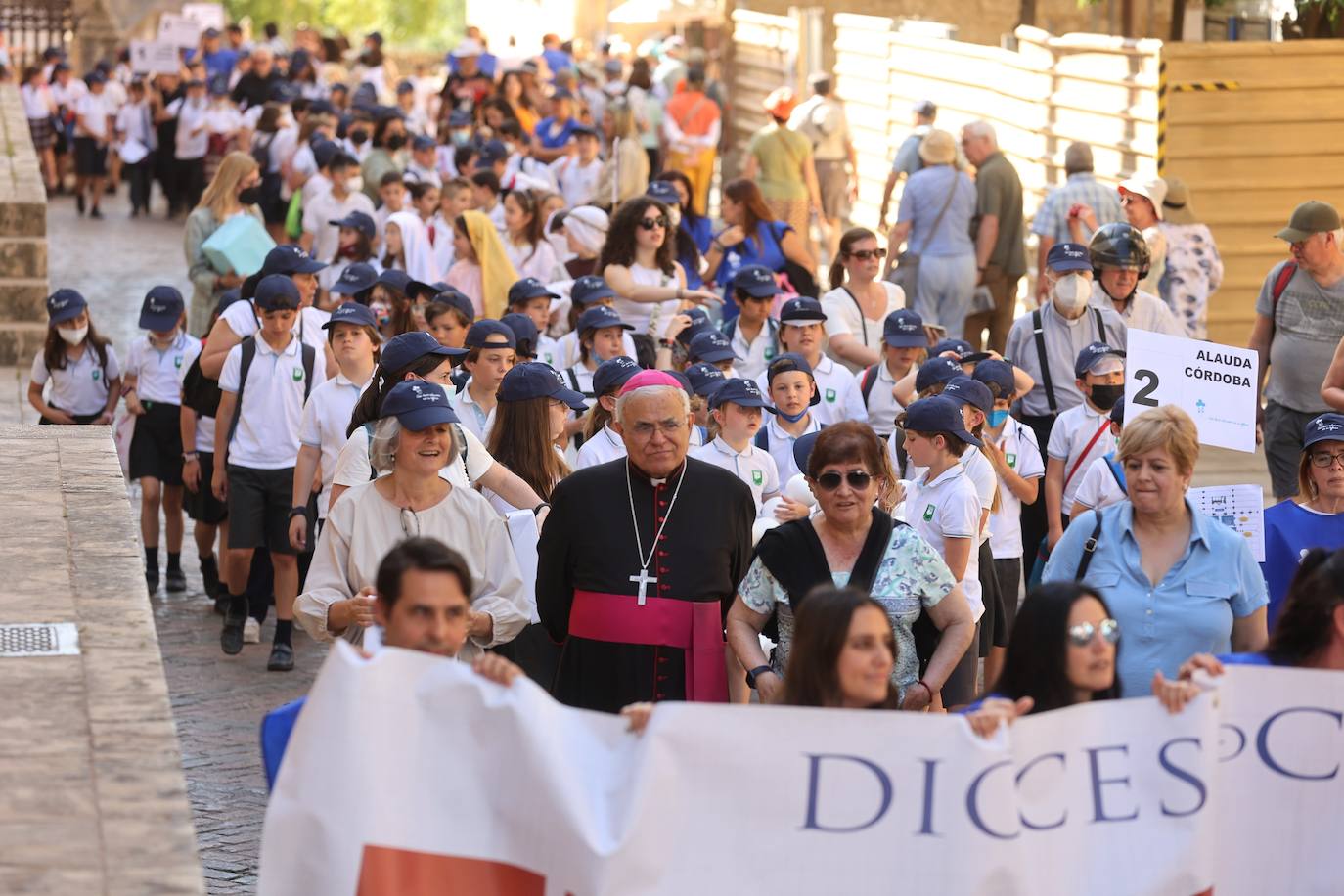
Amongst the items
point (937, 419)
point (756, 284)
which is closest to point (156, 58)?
point (756, 284)

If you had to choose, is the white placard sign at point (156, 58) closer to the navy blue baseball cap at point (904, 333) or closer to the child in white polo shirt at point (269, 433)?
the child in white polo shirt at point (269, 433)

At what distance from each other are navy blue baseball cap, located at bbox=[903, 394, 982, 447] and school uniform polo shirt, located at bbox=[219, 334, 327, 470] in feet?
12.5

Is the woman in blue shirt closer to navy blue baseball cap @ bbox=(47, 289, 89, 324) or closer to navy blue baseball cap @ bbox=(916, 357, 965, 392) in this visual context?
navy blue baseball cap @ bbox=(916, 357, 965, 392)

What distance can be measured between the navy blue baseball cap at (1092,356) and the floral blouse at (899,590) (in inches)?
137

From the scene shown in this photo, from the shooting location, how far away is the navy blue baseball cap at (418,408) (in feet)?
23.9

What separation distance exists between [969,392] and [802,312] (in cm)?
211

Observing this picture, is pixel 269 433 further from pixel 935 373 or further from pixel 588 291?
pixel 935 373

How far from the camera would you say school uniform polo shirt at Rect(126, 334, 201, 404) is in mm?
12312

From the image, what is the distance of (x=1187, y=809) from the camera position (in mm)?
5871

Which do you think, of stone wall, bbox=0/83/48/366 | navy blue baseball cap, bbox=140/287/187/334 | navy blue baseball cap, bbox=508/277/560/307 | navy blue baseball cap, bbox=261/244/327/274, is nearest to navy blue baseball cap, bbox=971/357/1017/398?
navy blue baseball cap, bbox=508/277/560/307

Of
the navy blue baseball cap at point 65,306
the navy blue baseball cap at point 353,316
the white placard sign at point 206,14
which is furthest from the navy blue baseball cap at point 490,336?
the white placard sign at point 206,14

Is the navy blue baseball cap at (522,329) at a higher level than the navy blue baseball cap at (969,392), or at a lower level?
higher

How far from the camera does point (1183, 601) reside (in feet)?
22.3

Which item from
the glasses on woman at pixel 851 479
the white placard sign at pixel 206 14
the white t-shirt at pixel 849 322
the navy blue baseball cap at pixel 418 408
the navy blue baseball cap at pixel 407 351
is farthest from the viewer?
the white placard sign at pixel 206 14
